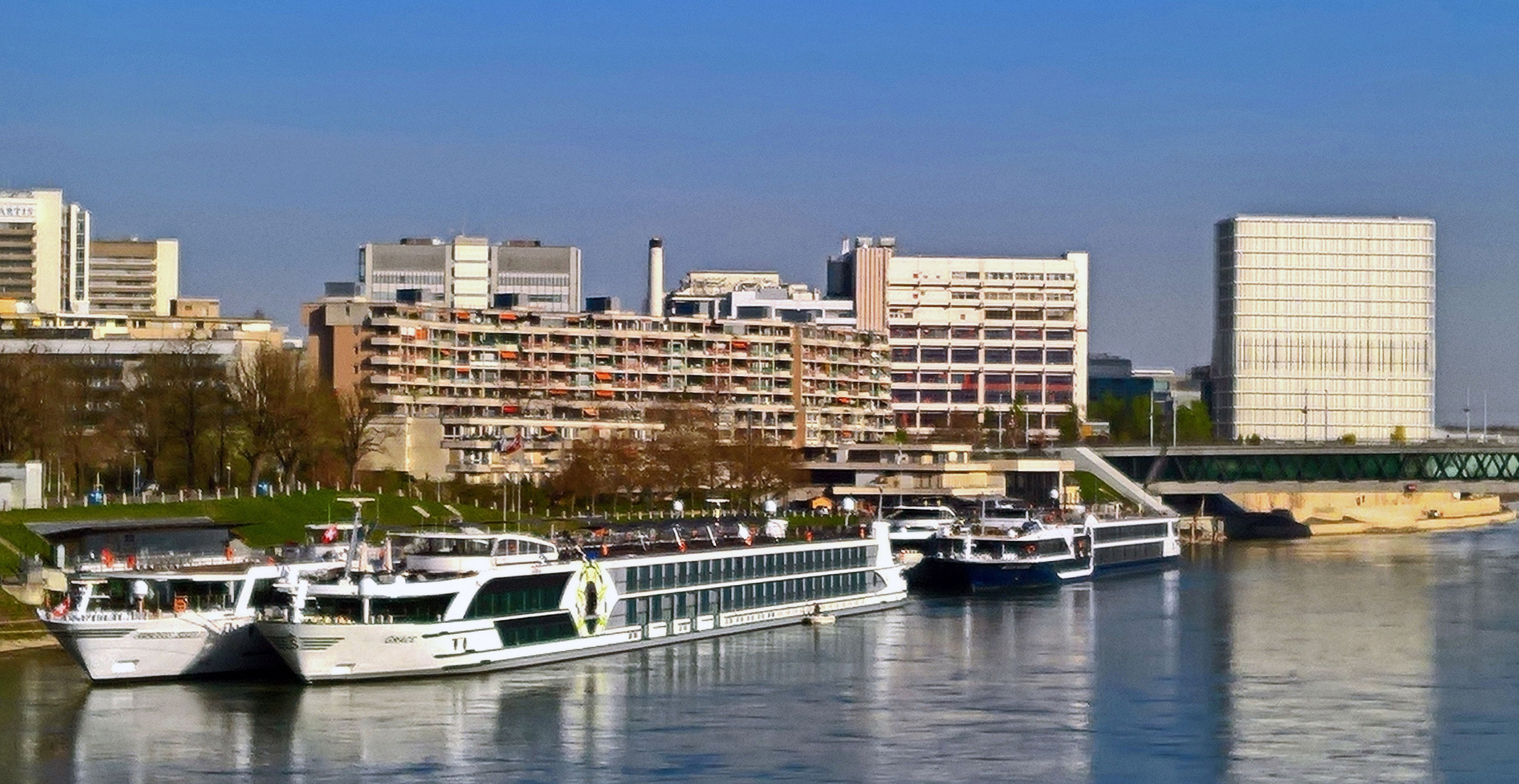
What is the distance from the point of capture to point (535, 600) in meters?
63.8

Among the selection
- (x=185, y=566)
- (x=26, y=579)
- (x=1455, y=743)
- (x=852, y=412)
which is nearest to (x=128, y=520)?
(x=26, y=579)

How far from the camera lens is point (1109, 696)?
199ft

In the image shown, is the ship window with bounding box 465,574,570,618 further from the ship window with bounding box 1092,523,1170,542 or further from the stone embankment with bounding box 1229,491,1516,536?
the stone embankment with bounding box 1229,491,1516,536

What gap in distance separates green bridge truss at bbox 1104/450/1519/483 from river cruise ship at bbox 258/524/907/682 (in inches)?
2983

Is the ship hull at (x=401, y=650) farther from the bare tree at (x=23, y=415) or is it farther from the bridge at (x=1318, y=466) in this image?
the bridge at (x=1318, y=466)

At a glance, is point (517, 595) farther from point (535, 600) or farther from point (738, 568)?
point (738, 568)

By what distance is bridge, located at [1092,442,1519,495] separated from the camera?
14725 centimetres

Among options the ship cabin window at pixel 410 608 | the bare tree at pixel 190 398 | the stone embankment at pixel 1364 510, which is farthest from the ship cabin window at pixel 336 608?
the stone embankment at pixel 1364 510

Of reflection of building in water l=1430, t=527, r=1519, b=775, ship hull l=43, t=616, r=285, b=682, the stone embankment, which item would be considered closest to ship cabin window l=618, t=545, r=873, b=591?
ship hull l=43, t=616, r=285, b=682

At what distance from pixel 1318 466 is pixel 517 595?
98.2m

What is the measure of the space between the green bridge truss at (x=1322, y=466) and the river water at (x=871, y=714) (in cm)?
7004

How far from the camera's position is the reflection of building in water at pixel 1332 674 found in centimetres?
5034

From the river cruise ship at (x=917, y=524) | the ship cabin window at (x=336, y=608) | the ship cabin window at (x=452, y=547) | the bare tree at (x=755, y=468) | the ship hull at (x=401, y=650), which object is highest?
the bare tree at (x=755, y=468)

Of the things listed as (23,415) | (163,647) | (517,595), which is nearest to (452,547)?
(517,595)
